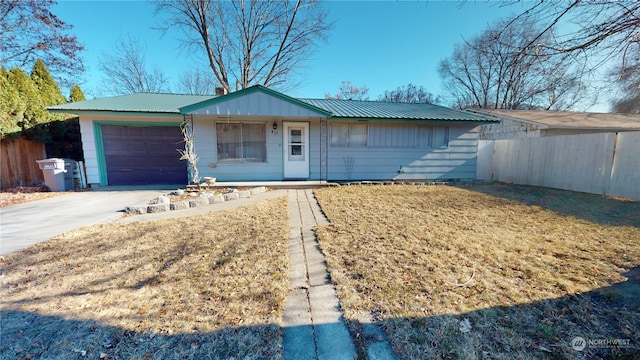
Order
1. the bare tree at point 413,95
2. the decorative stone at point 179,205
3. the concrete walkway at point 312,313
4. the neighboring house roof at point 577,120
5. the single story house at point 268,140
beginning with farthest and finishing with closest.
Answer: the bare tree at point 413,95 < the neighboring house roof at point 577,120 < the single story house at point 268,140 < the decorative stone at point 179,205 < the concrete walkway at point 312,313

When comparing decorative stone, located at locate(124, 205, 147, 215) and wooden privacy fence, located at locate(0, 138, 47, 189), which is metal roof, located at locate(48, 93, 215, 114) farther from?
decorative stone, located at locate(124, 205, 147, 215)

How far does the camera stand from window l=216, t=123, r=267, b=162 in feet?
26.9

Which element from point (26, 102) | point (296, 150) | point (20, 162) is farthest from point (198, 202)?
point (26, 102)

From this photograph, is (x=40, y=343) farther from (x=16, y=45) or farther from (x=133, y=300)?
(x=16, y=45)

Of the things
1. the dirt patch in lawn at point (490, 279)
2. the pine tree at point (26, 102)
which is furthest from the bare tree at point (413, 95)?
the pine tree at point (26, 102)

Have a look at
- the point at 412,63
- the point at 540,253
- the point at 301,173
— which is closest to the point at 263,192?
the point at 301,173

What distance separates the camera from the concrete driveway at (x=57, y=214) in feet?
12.8

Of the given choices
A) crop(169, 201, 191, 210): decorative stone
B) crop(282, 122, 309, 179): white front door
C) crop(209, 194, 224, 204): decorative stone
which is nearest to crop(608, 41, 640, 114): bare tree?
crop(282, 122, 309, 179): white front door

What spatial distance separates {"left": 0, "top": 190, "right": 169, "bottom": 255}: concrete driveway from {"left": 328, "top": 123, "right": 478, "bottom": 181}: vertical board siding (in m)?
6.34

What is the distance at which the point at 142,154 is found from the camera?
8.48 m

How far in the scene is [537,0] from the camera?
2.66 m

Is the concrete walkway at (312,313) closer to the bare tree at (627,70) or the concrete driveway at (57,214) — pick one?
the concrete driveway at (57,214)

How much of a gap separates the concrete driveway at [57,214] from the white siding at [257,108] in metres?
3.18

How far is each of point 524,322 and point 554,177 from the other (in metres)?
9.30
